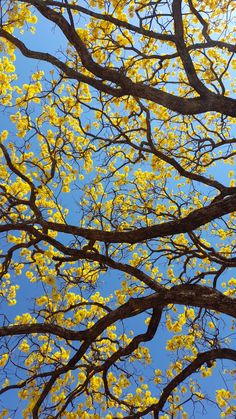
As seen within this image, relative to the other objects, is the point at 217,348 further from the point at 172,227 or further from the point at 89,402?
the point at 89,402

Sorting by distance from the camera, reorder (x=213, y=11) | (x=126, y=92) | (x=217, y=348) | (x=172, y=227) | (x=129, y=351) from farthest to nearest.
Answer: (x=213, y=11) → (x=129, y=351) → (x=217, y=348) → (x=126, y=92) → (x=172, y=227)

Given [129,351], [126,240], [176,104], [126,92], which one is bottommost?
[129,351]

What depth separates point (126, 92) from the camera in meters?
4.25

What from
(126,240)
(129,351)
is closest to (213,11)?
(126,240)

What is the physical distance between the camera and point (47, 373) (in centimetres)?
483

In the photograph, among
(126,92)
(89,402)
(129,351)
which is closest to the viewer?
(126,92)

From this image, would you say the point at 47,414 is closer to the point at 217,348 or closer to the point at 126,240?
the point at 217,348

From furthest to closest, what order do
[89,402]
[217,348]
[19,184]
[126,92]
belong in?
[19,184] → [89,402] → [217,348] → [126,92]

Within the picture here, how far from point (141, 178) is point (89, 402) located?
4.15 metres

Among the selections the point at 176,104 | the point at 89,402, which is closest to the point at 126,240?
the point at 176,104

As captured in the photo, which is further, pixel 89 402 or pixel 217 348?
pixel 89 402

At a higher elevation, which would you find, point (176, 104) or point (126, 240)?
point (176, 104)

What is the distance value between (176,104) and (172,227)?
4.08ft

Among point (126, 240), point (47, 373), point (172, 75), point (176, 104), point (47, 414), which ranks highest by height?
point (172, 75)
